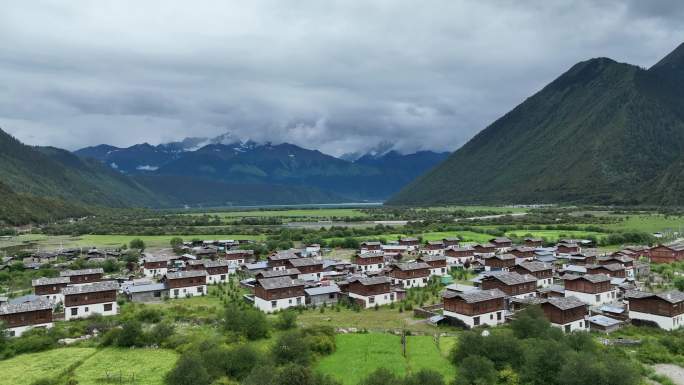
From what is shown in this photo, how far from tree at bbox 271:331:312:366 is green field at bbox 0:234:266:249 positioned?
88.0 metres

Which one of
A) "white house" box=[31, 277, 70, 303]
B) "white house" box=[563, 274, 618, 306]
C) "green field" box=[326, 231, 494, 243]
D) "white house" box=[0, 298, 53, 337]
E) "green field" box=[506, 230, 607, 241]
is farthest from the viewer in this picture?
"green field" box=[326, 231, 494, 243]

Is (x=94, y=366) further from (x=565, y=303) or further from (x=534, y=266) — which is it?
(x=534, y=266)

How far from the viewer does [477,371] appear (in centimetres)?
3250

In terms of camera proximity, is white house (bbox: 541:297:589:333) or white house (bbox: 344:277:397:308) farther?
white house (bbox: 344:277:397:308)

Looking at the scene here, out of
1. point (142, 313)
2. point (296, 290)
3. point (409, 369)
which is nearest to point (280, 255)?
point (296, 290)

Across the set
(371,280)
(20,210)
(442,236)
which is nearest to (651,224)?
(442,236)

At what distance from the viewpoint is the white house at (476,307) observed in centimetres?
4766

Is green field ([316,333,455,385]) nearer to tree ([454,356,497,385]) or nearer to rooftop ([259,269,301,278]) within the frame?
tree ([454,356,497,385])

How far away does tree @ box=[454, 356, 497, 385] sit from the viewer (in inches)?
1259

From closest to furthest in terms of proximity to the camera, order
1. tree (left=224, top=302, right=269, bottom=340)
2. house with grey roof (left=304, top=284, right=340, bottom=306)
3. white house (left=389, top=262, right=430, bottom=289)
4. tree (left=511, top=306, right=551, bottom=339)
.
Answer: tree (left=511, top=306, right=551, bottom=339), tree (left=224, top=302, right=269, bottom=340), house with grey roof (left=304, top=284, right=340, bottom=306), white house (left=389, top=262, right=430, bottom=289)

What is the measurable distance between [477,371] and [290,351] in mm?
13390

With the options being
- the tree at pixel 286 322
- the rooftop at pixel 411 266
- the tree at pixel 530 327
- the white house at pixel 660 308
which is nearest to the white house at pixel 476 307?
the tree at pixel 530 327

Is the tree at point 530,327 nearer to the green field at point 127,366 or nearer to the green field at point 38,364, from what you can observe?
A: the green field at point 127,366

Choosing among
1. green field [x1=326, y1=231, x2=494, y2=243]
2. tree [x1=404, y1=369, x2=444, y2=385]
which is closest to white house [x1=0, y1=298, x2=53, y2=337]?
tree [x1=404, y1=369, x2=444, y2=385]
